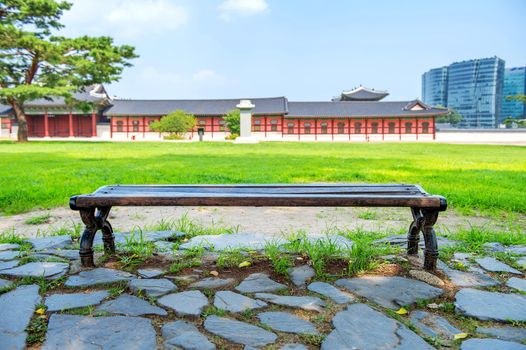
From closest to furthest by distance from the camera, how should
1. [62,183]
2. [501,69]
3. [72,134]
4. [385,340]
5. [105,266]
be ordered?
[385,340], [105,266], [62,183], [72,134], [501,69]

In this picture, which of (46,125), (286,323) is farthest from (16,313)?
(46,125)

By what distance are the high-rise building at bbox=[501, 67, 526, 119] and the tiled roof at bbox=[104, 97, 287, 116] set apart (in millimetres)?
59041

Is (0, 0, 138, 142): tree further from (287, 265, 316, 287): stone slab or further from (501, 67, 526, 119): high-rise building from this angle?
(501, 67, 526, 119): high-rise building

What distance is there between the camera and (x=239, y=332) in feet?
5.74

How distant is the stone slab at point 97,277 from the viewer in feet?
7.54

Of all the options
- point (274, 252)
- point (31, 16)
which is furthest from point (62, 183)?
point (31, 16)

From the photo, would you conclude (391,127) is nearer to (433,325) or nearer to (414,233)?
(414,233)

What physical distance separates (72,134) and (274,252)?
43683 millimetres

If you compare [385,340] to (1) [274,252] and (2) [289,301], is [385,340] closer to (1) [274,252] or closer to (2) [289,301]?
(2) [289,301]

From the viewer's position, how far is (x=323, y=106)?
44062mm

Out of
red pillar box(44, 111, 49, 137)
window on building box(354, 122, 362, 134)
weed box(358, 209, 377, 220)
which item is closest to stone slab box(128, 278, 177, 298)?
weed box(358, 209, 377, 220)

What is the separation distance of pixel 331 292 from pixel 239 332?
2.03ft

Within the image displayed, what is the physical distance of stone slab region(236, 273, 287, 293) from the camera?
7.33 feet

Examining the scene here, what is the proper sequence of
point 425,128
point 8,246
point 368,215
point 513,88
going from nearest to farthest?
point 8,246, point 368,215, point 425,128, point 513,88
